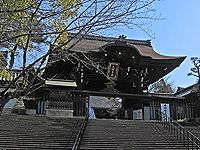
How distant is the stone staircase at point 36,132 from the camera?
8.45 meters

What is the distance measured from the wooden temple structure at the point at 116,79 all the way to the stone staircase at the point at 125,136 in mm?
3074

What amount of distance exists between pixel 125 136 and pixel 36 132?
3361 mm

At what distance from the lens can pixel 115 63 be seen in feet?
54.0

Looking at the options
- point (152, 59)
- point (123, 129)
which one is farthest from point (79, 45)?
point (123, 129)

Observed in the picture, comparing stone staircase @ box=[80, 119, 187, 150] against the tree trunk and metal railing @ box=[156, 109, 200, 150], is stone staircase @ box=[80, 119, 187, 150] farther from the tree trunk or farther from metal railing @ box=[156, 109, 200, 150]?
the tree trunk

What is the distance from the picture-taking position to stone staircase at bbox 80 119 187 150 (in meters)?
9.11

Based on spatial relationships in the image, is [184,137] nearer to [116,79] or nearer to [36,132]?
[36,132]

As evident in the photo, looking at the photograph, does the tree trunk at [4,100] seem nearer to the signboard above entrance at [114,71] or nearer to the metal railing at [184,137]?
the metal railing at [184,137]

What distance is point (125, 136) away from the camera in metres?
9.98

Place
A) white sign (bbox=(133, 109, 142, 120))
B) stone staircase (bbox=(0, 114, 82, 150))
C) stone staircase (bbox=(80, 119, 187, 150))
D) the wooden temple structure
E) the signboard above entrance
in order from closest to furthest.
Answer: stone staircase (bbox=(0, 114, 82, 150)) < stone staircase (bbox=(80, 119, 187, 150)) < the wooden temple structure < white sign (bbox=(133, 109, 142, 120)) < the signboard above entrance

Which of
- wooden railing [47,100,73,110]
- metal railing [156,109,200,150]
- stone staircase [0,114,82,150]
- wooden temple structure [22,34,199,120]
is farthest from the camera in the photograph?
wooden temple structure [22,34,199,120]

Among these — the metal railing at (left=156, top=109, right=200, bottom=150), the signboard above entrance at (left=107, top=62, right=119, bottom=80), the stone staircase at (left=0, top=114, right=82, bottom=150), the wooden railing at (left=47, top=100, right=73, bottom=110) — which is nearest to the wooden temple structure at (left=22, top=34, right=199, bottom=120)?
the signboard above entrance at (left=107, top=62, right=119, bottom=80)

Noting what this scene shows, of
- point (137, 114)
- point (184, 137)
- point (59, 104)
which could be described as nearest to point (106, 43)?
point (137, 114)

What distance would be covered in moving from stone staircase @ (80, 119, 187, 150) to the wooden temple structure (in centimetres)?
307
